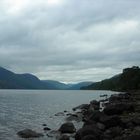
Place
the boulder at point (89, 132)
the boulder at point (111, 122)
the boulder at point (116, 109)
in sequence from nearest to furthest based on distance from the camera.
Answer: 1. the boulder at point (89, 132)
2. the boulder at point (111, 122)
3. the boulder at point (116, 109)

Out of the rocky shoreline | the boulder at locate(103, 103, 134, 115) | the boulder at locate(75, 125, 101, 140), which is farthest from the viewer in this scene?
the boulder at locate(103, 103, 134, 115)

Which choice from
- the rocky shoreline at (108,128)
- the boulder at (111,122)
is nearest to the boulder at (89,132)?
the rocky shoreline at (108,128)

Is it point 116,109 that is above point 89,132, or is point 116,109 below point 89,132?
above

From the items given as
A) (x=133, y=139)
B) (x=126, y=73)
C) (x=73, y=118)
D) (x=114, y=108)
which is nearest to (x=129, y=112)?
(x=114, y=108)

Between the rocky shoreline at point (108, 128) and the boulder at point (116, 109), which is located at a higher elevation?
the boulder at point (116, 109)

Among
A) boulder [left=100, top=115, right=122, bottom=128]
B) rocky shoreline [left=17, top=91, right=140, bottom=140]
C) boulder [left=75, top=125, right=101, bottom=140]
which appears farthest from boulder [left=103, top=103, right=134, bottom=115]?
boulder [left=75, top=125, right=101, bottom=140]

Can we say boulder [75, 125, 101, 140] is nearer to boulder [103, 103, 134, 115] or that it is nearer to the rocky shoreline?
the rocky shoreline

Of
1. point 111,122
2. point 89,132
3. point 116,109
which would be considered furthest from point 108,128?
point 116,109


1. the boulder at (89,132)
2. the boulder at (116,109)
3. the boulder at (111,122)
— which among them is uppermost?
the boulder at (116,109)

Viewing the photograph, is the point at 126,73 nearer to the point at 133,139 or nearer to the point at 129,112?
the point at 129,112

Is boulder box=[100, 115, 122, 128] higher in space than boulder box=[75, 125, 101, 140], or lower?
higher

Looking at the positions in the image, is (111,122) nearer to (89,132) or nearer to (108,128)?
(108,128)

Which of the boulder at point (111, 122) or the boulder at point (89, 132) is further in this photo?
the boulder at point (111, 122)

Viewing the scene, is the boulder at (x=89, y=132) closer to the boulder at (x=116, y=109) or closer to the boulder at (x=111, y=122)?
the boulder at (x=111, y=122)
